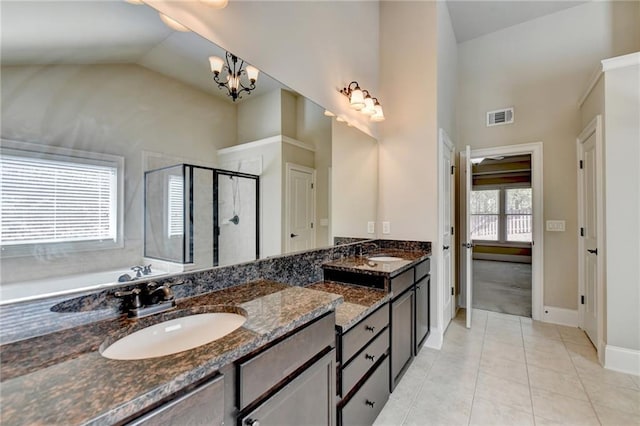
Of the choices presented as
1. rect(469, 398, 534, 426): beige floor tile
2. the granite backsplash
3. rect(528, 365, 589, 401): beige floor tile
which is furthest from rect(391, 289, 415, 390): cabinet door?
rect(528, 365, 589, 401): beige floor tile

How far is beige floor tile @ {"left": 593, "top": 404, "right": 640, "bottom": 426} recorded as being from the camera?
174 cm

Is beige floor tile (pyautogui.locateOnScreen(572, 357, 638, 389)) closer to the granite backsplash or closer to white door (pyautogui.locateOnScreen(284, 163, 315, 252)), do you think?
the granite backsplash

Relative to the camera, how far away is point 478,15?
3.45 meters

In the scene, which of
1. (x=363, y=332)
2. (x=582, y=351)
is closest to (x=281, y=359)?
(x=363, y=332)

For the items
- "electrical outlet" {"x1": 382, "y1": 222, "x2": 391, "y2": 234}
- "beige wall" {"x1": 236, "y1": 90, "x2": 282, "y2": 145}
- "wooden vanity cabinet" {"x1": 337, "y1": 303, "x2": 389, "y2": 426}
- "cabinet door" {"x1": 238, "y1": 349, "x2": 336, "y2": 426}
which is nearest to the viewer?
"cabinet door" {"x1": 238, "y1": 349, "x2": 336, "y2": 426}

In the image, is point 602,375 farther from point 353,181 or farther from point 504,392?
point 353,181

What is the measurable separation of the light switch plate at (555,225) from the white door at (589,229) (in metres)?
0.19

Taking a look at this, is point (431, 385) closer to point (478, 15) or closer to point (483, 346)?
point (483, 346)

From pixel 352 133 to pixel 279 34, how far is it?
118 cm

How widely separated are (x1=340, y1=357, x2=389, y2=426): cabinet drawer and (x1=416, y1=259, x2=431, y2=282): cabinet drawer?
0.83 m

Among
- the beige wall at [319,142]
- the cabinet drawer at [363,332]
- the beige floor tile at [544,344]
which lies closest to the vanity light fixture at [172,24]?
the beige wall at [319,142]

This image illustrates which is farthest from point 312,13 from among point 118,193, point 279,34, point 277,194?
point 118,193

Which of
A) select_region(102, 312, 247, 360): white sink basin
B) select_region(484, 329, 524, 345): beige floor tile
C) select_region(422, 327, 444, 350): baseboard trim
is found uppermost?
select_region(102, 312, 247, 360): white sink basin

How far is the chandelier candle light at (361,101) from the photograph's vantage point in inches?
96.7
